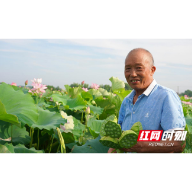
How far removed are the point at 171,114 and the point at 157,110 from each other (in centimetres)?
9

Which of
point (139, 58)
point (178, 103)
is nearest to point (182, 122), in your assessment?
point (178, 103)

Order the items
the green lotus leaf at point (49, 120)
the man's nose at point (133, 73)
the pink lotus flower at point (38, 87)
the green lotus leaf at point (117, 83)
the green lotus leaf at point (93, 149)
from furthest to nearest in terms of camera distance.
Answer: the green lotus leaf at point (117, 83), the pink lotus flower at point (38, 87), the green lotus leaf at point (49, 120), the green lotus leaf at point (93, 149), the man's nose at point (133, 73)

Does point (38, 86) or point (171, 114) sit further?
point (38, 86)

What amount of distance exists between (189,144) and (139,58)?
47 centimetres

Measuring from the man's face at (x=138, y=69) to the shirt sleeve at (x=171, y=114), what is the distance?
152mm

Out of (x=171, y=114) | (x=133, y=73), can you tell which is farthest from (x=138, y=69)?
(x=171, y=114)

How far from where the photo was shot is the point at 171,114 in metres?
0.92

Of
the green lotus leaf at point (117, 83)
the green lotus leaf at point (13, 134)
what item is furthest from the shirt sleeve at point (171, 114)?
the green lotus leaf at point (117, 83)

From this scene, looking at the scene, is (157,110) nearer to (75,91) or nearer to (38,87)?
(38,87)

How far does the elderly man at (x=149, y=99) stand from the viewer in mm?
933

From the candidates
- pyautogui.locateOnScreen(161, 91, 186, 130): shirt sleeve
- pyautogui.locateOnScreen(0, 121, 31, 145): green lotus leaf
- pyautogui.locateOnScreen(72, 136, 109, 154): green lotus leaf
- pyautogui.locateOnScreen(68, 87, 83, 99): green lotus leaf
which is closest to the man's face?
pyautogui.locateOnScreen(161, 91, 186, 130): shirt sleeve

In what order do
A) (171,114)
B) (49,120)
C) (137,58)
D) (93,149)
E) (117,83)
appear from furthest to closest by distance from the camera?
(117,83) < (49,120) < (93,149) < (137,58) < (171,114)

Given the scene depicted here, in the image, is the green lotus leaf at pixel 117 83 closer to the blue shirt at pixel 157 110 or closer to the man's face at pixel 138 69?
the blue shirt at pixel 157 110
